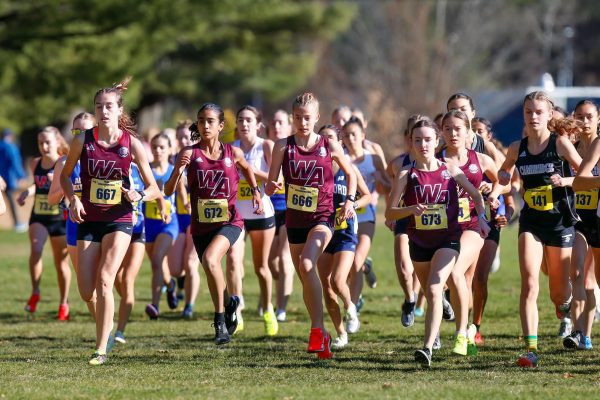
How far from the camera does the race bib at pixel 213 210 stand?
9.82m

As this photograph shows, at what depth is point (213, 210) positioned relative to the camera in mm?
9836

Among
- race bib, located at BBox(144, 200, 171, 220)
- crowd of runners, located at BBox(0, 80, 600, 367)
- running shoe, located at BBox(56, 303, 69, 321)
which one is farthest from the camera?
running shoe, located at BBox(56, 303, 69, 321)

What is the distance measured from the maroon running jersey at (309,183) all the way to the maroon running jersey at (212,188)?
52cm

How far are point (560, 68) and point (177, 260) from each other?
161ft

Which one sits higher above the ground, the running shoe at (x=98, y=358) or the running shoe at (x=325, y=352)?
the running shoe at (x=325, y=352)

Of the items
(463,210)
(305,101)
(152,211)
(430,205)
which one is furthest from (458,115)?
(152,211)

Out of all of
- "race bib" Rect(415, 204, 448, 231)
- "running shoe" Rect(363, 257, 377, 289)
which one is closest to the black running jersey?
"race bib" Rect(415, 204, 448, 231)

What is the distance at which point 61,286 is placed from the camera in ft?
42.5

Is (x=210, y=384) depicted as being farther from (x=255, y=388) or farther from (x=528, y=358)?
(x=528, y=358)

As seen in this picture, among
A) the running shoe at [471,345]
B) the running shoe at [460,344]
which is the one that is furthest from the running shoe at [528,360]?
the running shoe at [471,345]

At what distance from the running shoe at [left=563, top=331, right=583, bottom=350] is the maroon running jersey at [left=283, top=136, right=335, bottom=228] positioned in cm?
220

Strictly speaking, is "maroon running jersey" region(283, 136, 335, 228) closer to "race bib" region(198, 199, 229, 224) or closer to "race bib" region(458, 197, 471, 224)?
"race bib" region(198, 199, 229, 224)

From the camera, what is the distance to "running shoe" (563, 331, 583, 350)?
31.2 feet

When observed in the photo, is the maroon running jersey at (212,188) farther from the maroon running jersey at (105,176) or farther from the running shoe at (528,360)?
the running shoe at (528,360)
